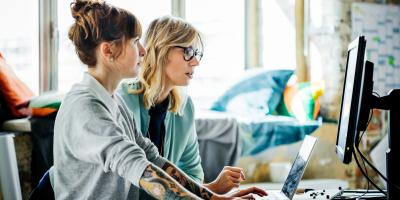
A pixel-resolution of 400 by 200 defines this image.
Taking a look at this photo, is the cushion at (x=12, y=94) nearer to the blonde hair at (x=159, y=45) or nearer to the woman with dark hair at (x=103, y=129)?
the blonde hair at (x=159, y=45)

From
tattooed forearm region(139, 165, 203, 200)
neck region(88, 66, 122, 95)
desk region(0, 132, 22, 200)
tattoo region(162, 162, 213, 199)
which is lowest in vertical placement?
desk region(0, 132, 22, 200)

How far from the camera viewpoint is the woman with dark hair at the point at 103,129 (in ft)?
3.61

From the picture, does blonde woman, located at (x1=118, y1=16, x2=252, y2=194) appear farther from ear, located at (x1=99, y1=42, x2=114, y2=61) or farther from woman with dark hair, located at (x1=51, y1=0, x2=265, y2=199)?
ear, located at (x1=99, y1=42, x2=114, y2=61)

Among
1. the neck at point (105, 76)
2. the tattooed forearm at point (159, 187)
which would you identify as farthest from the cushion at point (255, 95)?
the tattooed forearm at point (159, 187)

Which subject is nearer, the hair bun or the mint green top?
the hair bun

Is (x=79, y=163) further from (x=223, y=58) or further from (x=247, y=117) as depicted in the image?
(x=223, y=58)

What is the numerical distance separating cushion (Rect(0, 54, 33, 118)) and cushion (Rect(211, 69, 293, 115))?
1.20 m

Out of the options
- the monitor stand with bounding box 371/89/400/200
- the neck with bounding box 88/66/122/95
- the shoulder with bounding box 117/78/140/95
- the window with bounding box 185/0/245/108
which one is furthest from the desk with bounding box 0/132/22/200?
the monitor stand with bounding box 371/89/400/200

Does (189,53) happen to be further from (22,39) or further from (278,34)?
(278,34)

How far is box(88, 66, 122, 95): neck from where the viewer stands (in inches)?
53.4

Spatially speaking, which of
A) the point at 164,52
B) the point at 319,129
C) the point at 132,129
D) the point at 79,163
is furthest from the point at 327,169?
the point at 79,163

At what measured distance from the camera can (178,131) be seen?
→ 1.97 meters

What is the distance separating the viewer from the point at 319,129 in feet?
11.1

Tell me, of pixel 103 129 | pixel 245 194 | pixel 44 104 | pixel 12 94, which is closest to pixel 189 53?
pixel 245 194
